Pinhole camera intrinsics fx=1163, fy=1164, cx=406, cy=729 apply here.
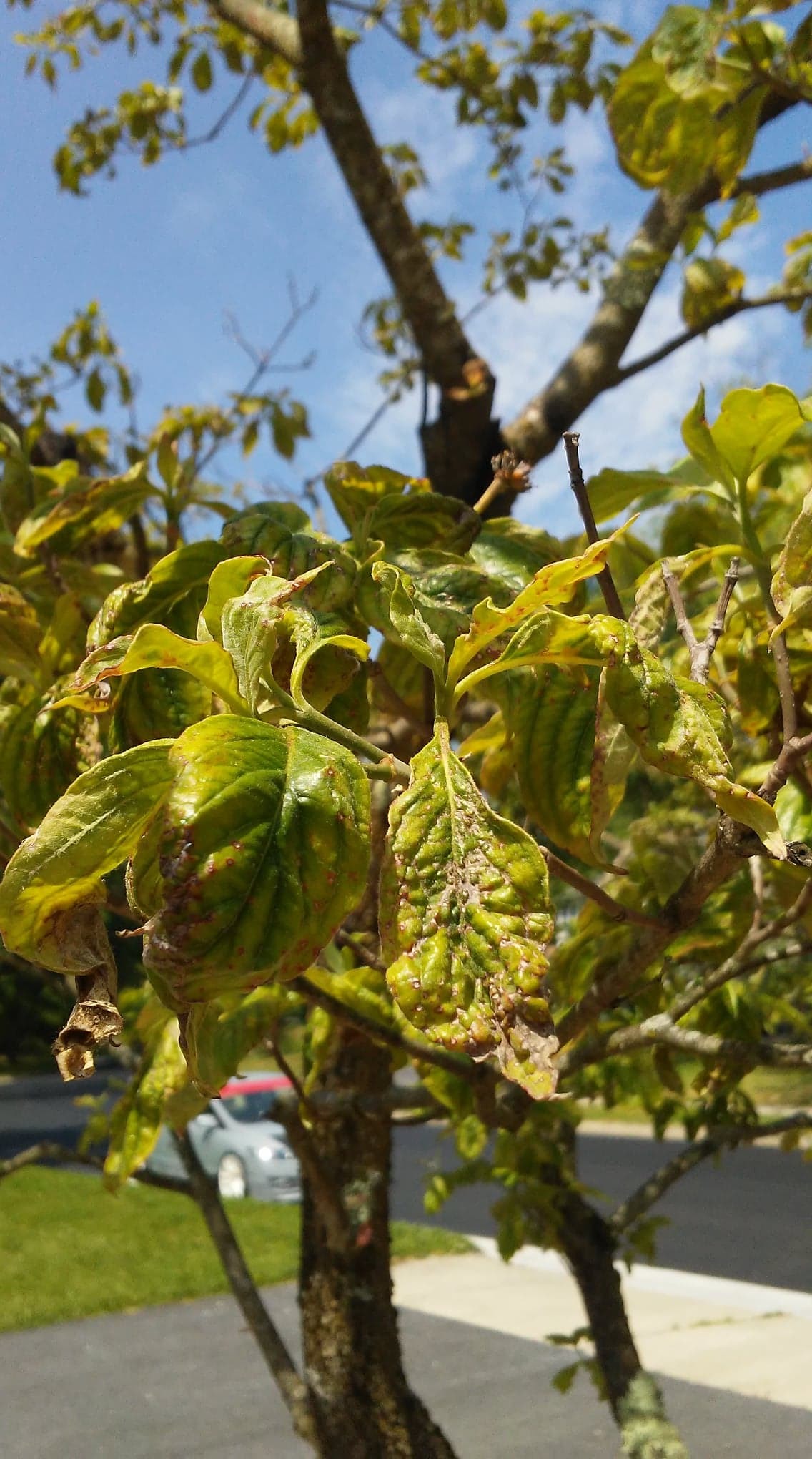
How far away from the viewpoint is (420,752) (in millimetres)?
597

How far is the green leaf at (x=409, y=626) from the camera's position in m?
0.57

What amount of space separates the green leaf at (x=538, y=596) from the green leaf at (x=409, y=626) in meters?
0.01

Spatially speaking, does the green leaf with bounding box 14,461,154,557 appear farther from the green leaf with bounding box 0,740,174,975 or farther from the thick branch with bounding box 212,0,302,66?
the thick branch with bounding box 212,0,302,66

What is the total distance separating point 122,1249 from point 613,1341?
824 centimetres

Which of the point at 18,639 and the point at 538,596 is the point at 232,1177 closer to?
the point at 18,639

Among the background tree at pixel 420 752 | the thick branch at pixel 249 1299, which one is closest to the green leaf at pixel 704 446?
the background tree at pixel 420 752

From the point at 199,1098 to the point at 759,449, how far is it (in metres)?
0.88

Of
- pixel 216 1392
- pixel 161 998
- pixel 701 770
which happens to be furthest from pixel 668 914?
pixel 216 1392

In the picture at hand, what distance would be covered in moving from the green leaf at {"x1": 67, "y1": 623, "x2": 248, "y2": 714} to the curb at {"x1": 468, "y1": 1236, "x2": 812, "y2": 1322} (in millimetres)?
6514

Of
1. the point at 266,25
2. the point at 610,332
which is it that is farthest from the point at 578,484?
the point at 266,25

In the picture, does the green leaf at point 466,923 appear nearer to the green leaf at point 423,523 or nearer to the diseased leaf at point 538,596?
the diseased leaf at point 538,596

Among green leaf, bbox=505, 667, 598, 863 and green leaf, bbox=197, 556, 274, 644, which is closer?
green leaf, bbox=197, 556, 274, 644

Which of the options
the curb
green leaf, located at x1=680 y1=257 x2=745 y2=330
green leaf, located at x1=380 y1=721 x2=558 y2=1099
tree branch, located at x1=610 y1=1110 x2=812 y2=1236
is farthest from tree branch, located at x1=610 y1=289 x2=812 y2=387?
the curb

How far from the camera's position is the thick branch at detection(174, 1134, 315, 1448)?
6.11ft
